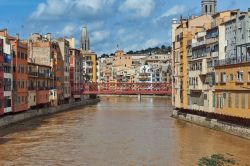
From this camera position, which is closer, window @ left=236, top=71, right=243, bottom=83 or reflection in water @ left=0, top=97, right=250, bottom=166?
reflection in water @ left=0, top=97, right=250, bottom=166

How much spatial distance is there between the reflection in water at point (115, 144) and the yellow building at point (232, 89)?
261 centimetres

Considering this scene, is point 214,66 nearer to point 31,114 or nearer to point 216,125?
point 216,125

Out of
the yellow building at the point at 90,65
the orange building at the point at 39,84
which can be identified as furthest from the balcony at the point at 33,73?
the yellow building at the point at 90,65

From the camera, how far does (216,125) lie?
51.4 meters

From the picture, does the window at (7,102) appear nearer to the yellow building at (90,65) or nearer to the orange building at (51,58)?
the orange building at (51,58)

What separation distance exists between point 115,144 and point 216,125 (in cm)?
1293

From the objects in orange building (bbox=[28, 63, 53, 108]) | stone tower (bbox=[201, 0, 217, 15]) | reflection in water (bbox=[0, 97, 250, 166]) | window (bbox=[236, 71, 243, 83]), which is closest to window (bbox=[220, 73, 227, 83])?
window (bbox=[236, 71, 243, 83])

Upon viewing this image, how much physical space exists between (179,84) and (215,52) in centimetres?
1525

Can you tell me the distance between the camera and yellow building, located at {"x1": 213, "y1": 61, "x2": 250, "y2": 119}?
45.1m

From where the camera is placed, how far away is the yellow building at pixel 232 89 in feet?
148

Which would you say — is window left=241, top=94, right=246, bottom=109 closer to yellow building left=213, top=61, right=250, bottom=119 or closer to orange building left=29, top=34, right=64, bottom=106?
yellow building left=213, top=61, right=250, bottom=119

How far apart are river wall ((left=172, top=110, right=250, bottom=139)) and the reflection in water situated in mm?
723

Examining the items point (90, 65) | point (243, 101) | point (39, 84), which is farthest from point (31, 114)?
point (90, 65)

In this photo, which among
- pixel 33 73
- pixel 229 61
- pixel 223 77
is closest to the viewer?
pixel 229 61
